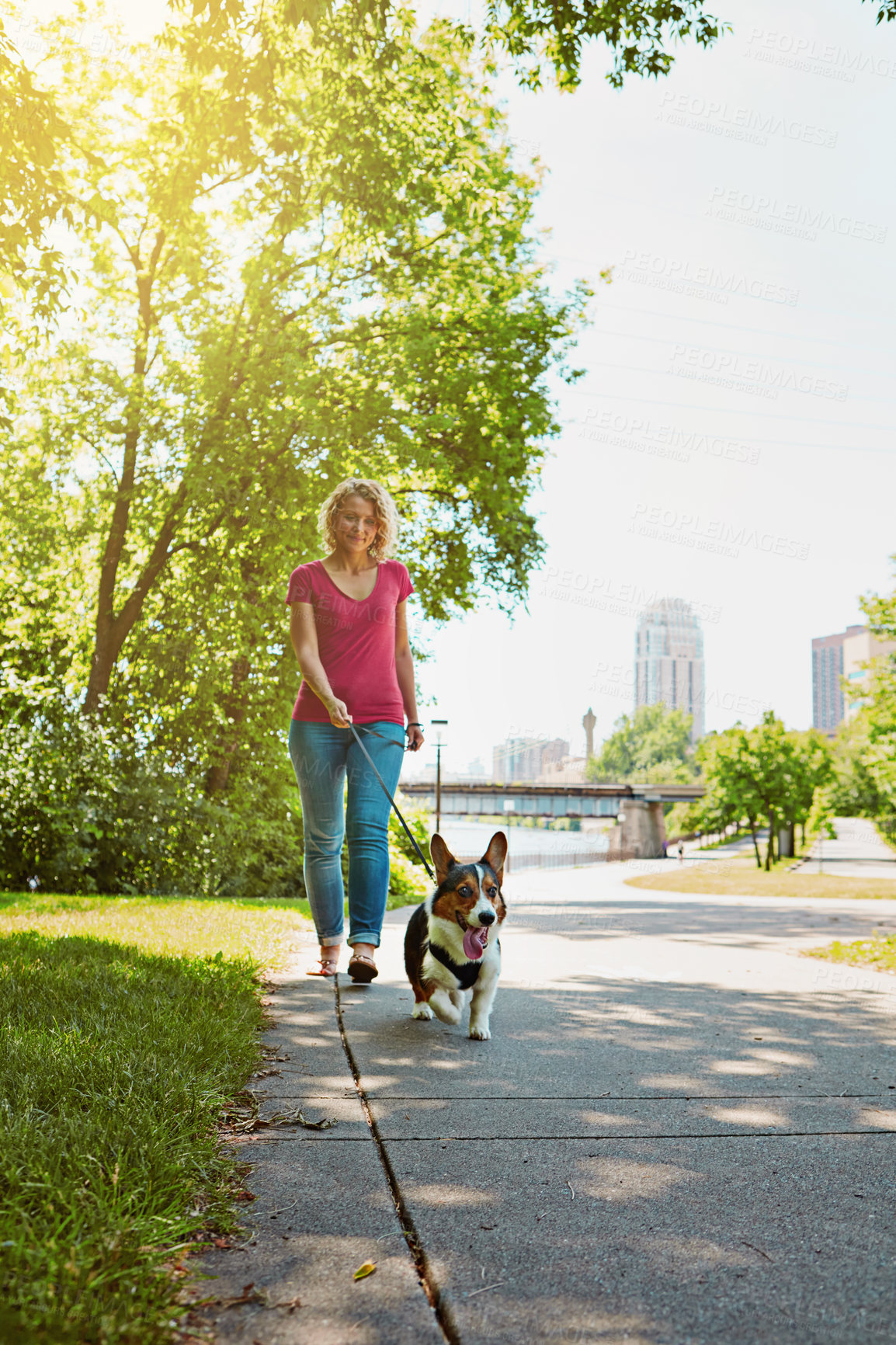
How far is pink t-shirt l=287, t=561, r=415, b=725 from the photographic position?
4.80 metres

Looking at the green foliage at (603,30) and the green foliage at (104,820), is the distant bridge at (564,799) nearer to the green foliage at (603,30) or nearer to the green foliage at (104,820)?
the green foliage at (104,820)

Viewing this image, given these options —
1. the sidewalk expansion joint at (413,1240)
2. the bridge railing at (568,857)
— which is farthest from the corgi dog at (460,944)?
the bridge railing at (568,857)

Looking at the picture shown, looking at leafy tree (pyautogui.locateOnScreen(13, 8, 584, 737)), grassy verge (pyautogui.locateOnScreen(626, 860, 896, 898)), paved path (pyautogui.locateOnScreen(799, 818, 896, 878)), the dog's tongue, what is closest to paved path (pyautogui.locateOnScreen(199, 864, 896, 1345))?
the dog's tongue

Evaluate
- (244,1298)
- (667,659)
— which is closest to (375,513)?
(244,1298)

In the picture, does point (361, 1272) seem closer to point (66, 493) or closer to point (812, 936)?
point (812, 936)

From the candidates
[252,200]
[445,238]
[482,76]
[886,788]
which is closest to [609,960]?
[252,200]

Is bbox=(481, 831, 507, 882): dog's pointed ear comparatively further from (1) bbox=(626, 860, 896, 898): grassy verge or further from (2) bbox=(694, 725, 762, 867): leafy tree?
(2) bbox=(694, 725, 762, 867): leafy tree

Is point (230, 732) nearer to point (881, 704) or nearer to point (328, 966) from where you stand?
point (328, 966)

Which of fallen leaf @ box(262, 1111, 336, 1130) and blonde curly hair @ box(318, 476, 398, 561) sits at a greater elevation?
blonde curly hair @ box(318, 476, 398, 561)

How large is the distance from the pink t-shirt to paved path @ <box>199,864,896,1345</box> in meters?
1.38

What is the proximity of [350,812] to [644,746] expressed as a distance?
13717cm

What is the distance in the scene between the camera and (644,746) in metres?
139

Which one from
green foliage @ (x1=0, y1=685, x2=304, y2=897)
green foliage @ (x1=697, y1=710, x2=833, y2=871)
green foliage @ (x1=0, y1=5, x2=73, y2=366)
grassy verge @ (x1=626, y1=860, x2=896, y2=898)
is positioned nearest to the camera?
green foliage @ (x1=0, y1=5, x2=73, y2=366)

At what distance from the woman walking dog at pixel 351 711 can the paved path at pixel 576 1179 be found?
49 centimetres
